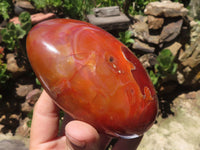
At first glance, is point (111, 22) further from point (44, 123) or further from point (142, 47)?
point (44, 123)

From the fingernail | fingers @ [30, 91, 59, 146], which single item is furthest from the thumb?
fingers @ [30, 91, 59, 146]

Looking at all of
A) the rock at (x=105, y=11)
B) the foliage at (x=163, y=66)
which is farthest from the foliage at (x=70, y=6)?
the foliage at (x=163, y=66)

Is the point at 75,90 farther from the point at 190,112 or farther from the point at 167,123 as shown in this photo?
the point at 190,112

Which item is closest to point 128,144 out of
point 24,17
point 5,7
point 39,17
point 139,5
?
point 24,17

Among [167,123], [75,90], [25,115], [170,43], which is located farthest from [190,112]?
[75,90]

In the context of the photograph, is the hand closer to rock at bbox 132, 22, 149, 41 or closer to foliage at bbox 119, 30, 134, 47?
foliage at bbox 119, 30, 134, 47

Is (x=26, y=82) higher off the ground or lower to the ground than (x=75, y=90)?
lower

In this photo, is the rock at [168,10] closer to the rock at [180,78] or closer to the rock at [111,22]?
the rock at [111,22]
